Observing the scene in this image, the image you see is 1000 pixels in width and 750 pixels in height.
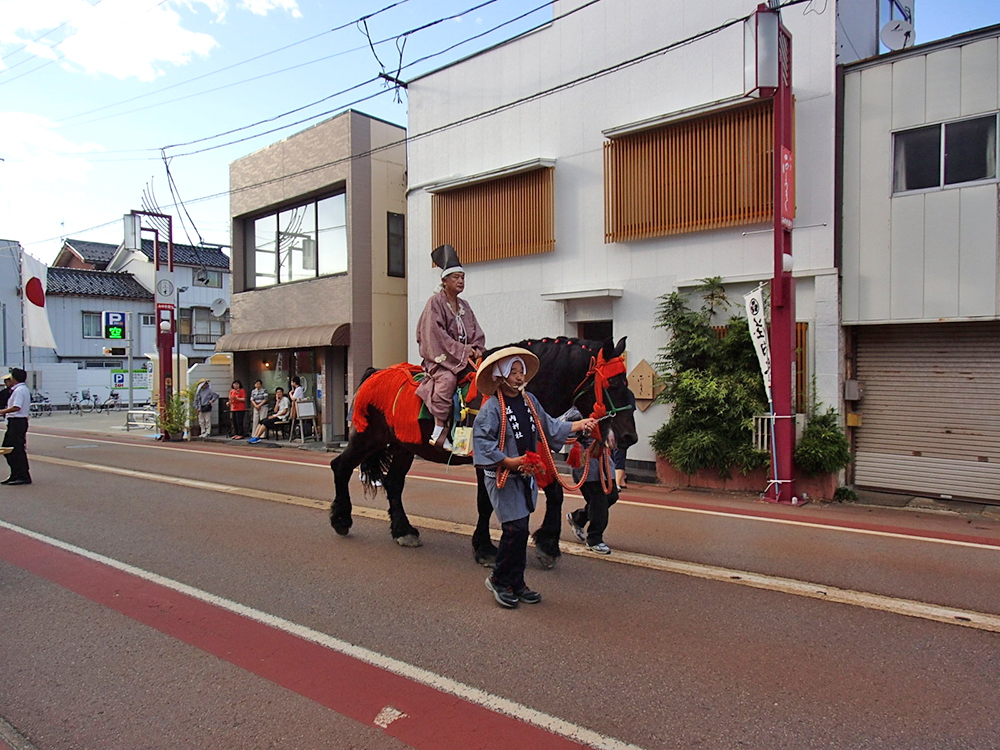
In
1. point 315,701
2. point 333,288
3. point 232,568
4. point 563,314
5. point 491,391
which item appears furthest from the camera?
point 333,288

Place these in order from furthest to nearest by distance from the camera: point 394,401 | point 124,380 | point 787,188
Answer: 1. point 124,380
2. point 787,188
3. point 394,401

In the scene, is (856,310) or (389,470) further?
(856,310)

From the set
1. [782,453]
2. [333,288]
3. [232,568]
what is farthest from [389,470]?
[333,288]

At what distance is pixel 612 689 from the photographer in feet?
12.3

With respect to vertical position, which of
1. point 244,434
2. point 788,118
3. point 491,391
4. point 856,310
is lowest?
point 244,434

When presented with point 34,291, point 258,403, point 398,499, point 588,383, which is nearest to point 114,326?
point 34,291

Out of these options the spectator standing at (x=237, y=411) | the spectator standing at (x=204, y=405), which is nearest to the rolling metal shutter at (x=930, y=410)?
the spectator standing at (x=237, y=411)

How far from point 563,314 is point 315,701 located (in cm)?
1030

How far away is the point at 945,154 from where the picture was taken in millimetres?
9516

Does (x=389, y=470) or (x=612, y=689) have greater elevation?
(x=389, y=470)

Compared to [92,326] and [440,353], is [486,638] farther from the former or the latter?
[92,326]

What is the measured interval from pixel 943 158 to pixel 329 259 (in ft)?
45.6

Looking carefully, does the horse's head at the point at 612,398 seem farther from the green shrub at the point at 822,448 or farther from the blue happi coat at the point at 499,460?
the green shrub at the point at 822,448

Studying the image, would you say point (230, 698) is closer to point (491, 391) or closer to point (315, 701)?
point (315, 701)
